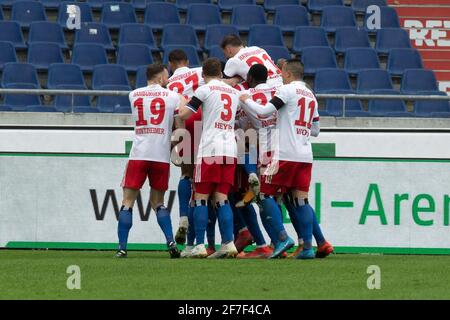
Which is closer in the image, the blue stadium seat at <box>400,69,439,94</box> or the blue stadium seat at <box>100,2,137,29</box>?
the blue stadium seat at <box>400,69,439,94</box>

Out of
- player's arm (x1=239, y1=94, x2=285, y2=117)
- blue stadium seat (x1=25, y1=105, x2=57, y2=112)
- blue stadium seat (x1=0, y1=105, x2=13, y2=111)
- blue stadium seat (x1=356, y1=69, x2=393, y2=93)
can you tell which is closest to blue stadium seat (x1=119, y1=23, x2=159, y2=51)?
blue stadium seat (x1=25, y1=105, x2=57, y2=112)

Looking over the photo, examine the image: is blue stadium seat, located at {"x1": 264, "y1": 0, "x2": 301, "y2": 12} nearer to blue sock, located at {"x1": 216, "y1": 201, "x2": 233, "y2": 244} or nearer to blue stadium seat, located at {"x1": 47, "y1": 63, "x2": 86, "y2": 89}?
blue stadium seat, located at {"x1": 47, "y1": 63, "x2": 86, "y2": 89}

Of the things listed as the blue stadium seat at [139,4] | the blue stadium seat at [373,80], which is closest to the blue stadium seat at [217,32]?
the blue stadium seat at [139,4]

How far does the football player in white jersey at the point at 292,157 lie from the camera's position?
12547 mm

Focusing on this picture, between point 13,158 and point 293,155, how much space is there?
13.0 feet

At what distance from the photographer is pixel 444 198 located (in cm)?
1484

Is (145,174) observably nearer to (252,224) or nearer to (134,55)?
(252,224)

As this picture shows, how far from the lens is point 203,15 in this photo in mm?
21062

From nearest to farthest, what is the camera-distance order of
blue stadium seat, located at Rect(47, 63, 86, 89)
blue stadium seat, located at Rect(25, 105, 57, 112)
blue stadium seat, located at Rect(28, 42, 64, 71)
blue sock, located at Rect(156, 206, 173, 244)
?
blue sock, located at Rect(156, 206, 173, 244)
blue stadium seat, located at Rect(25, 105, 57, 112)
blue stadium seat, located at Rect(47, 63, 86, 89)
blue stadium seat, located at Rect(28, 42, 64, 71)

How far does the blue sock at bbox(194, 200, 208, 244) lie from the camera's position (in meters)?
12.5

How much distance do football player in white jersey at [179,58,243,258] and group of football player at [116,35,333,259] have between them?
0.03 feet
